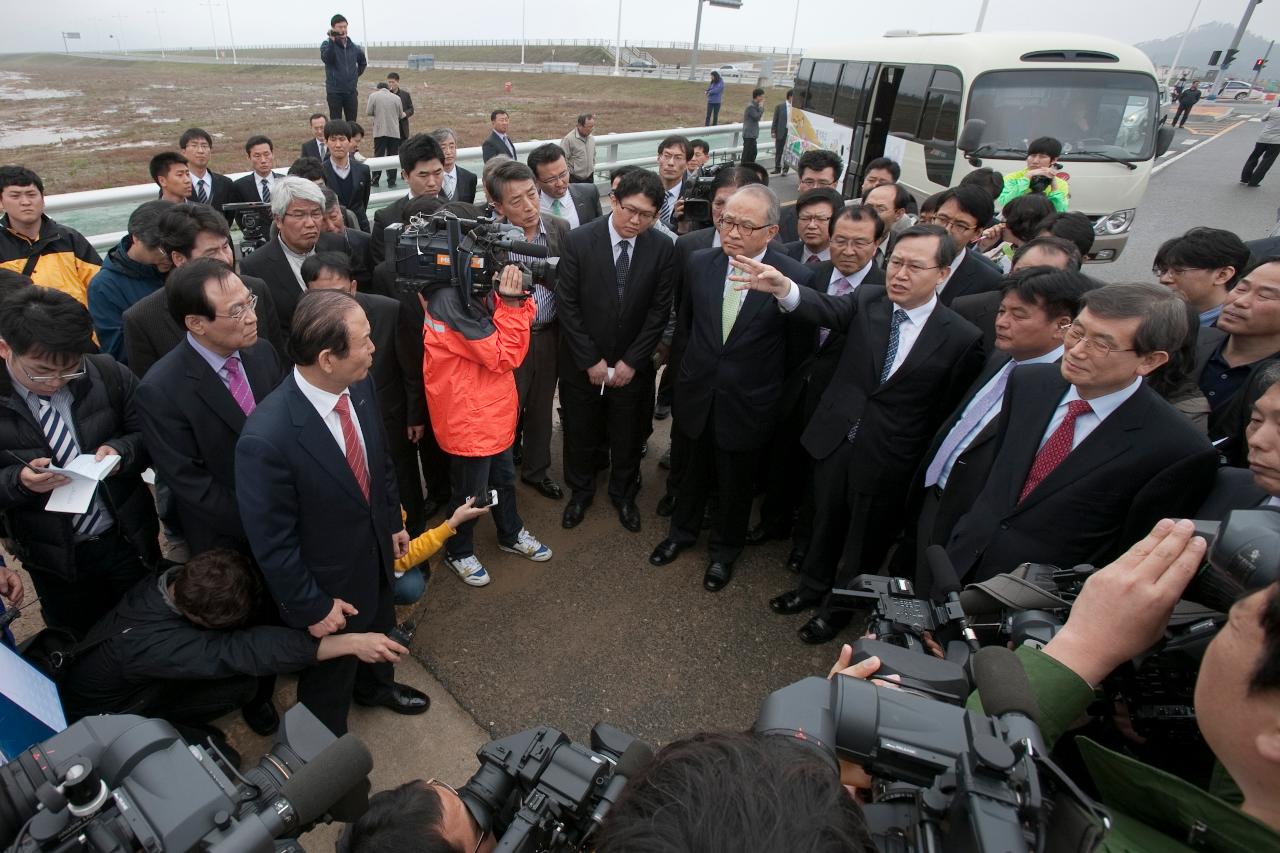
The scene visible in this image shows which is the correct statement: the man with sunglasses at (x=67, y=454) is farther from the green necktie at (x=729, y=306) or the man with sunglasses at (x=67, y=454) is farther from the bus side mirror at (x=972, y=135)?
the bus side mirror at (x=972, y=135)

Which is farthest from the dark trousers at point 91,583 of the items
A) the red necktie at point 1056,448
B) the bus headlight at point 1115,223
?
the bus headlight at point 1115,223

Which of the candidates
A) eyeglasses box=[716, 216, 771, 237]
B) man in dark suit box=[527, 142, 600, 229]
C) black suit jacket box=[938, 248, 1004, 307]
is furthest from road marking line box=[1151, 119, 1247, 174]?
eyeglasses box=[716, 216, 771, 237]

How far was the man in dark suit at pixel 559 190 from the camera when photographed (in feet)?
15.6

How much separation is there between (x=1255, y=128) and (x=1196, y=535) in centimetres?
3523

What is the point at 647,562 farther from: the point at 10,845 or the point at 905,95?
the point at 905,95

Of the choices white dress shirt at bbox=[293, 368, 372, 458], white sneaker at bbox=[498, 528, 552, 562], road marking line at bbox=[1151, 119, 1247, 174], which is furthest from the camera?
road marking line at bbox=[1151, 119, 1247, 174]

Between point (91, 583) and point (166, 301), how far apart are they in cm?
115

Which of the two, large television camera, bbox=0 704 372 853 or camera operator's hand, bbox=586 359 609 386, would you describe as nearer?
large television camera, bbox=0 704 372 853

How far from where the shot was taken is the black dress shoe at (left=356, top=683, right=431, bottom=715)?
279 cm

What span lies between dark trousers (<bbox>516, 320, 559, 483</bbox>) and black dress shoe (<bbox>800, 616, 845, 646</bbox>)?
189 cm

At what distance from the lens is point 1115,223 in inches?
298

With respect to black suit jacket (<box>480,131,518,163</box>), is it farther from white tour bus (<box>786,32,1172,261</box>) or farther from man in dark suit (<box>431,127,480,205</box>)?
white tour bus (<box>786,32,1172,261</box>)

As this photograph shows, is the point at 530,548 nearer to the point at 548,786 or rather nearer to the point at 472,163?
the point at 548,786

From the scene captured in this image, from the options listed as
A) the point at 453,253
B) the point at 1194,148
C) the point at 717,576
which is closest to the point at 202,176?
the point at 453,253
